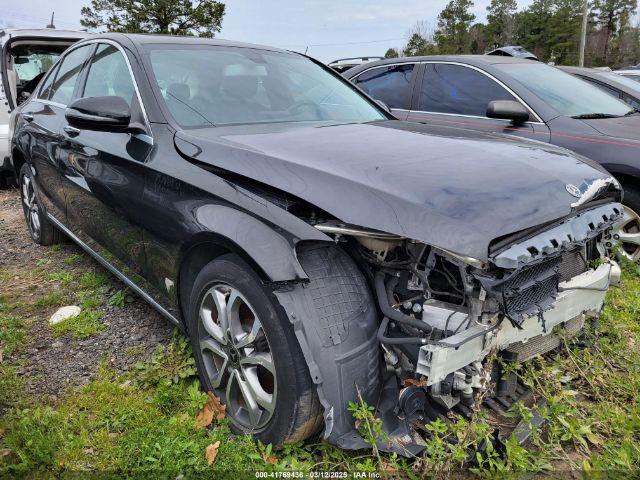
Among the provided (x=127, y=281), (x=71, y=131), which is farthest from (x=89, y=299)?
(x=71, y=131)

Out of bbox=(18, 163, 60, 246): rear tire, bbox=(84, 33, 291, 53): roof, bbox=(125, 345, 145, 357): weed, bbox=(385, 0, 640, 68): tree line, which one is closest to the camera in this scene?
bbox=(125, 345, 145, 357): weed

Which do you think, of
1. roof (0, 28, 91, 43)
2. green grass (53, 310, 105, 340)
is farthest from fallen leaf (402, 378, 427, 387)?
roof (0, 28, 91, 43)

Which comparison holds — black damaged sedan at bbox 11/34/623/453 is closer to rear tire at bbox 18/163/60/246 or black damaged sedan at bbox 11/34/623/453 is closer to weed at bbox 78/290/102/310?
weed at bbox 78/290/102/310

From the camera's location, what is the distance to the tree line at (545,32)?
4647 centimetres

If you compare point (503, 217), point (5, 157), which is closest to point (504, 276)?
point (503, 217)

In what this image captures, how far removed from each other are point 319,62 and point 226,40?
0.74 metres

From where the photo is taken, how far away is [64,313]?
3.39 metres

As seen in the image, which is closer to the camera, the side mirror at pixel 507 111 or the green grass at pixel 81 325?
the green grass at pixel 81 325

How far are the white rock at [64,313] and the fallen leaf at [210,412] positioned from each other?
5.10ft

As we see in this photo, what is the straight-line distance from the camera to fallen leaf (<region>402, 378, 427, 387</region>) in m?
1.84

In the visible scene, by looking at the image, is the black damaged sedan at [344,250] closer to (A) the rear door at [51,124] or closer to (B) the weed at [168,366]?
(B) the weed at [168,366]

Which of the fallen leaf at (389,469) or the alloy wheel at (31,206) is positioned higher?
the alloy wheel at (31,206)

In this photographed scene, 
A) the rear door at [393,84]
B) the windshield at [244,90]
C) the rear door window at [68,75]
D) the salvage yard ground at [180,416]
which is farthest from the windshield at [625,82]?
the rear door window at [68,75]

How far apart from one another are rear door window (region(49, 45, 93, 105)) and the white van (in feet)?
7.70
